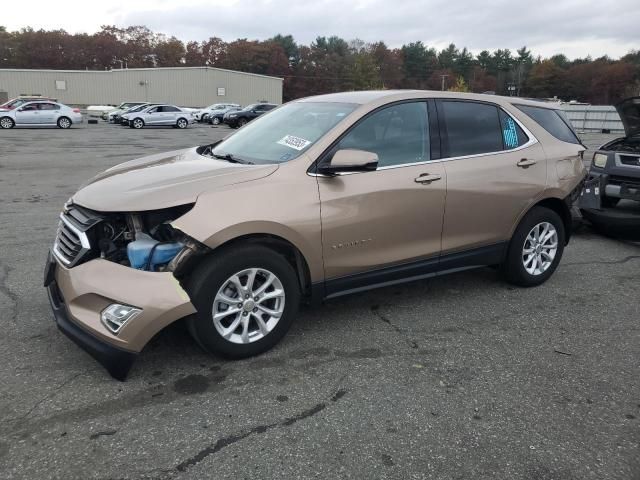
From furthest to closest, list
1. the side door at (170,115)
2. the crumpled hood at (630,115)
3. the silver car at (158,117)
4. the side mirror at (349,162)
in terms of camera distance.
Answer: the side door at (170,115)
the silver car at (158,117)
the crumpled hood at (630,115)
the side mirror at (349,162)

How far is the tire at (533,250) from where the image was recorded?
4738mm

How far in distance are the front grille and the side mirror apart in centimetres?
151

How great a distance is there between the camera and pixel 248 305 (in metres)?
3.34

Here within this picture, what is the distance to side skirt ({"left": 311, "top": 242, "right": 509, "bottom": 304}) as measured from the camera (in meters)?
3.72

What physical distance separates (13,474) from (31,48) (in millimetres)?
96509

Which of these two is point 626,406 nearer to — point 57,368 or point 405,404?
point 405,404

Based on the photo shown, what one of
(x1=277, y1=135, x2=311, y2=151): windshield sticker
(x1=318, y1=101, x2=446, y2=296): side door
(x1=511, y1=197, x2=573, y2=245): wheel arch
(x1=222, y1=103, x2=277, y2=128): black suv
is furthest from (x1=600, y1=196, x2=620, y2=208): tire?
(x1=222, y1=103, x2=277, y2=128): black suv

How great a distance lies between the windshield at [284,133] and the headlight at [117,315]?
141cm

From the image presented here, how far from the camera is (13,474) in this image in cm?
234

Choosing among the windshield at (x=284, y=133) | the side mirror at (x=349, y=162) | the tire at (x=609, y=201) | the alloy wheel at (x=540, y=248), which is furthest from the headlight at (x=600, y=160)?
the side mirror at (x=349, y=162)

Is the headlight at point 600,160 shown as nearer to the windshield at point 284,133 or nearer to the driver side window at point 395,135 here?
the driver side window at point 395,135

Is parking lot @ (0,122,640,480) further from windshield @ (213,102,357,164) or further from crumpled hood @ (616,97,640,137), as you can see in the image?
crumpled hood @ (616,97,640,137)

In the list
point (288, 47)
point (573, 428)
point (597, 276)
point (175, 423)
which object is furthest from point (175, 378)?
point (288, 47)

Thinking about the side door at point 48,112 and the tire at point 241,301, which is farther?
the side door at point 48,112
